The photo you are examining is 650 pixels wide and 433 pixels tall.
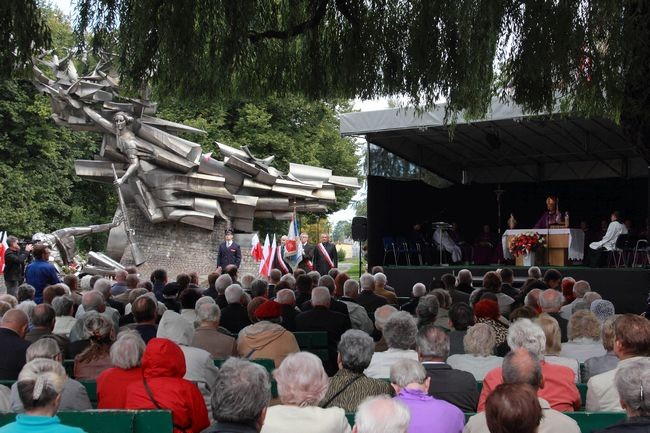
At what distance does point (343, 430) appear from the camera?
3.31 m

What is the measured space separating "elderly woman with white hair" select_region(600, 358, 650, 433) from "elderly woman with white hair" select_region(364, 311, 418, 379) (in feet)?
6.47

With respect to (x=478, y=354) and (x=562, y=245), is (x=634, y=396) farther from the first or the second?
(x=562, y=245)

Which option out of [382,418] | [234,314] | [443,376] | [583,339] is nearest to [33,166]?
[234,314]

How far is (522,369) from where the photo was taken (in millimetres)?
3588

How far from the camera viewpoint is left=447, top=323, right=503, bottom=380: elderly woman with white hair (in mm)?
5012

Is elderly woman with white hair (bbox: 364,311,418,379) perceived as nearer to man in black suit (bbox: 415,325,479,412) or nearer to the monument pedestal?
man in black suit (bbox: 415,325,479,412)

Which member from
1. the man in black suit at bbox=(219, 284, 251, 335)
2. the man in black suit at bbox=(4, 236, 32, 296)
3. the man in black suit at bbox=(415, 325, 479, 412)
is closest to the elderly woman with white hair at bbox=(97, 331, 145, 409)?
the man in black suit at bbox=(415, 325, 479, 412)

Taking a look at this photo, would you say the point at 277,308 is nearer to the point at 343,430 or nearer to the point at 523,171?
the point at 343,430

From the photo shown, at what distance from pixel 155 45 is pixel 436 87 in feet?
9.07

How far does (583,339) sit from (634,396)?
2657 millimetres

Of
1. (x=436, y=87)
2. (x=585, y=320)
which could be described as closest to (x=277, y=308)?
(x=585, y=320)

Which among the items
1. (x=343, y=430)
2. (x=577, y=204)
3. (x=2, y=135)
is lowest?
(x=343, y=430)

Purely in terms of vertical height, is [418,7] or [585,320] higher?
[418,7]

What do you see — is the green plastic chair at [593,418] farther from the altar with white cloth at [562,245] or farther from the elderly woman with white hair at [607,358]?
the altar with white cloth at [562,245]
